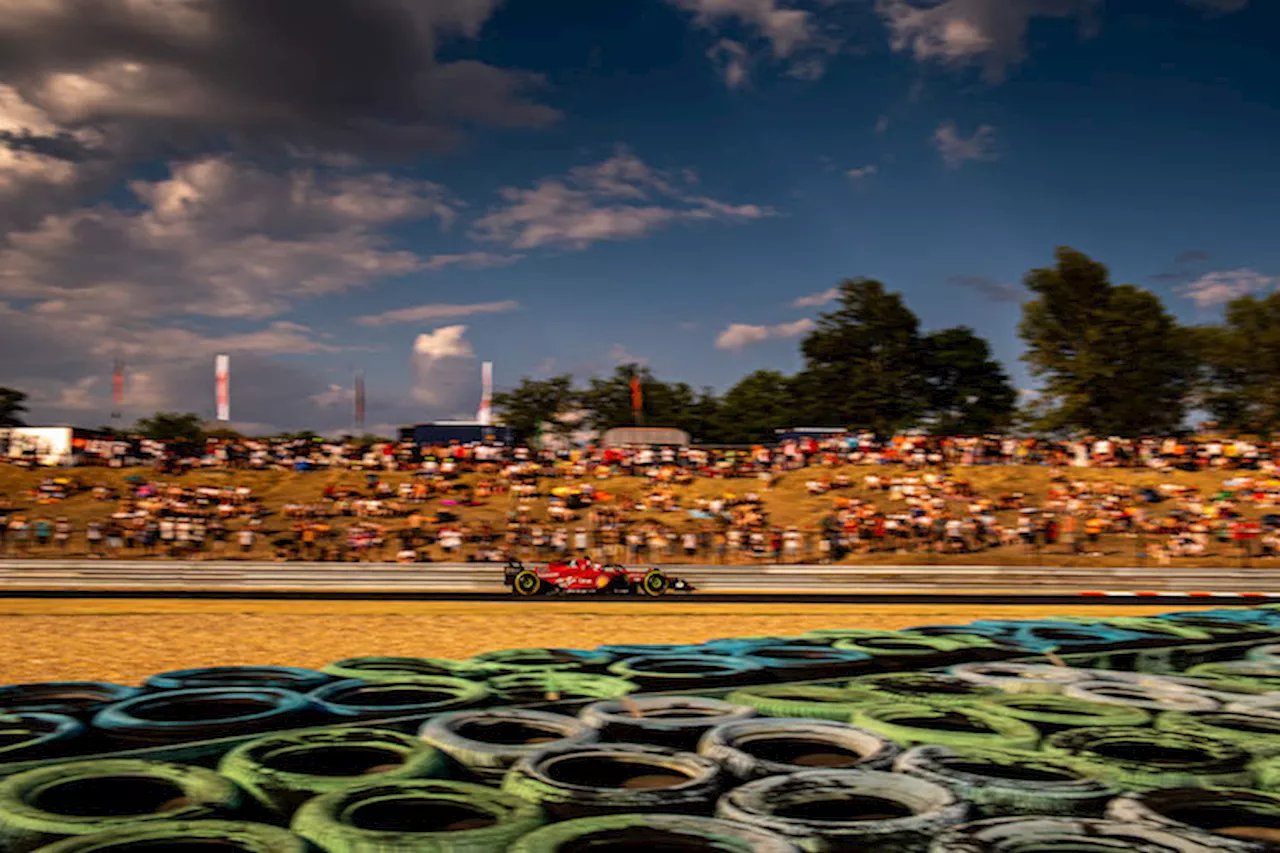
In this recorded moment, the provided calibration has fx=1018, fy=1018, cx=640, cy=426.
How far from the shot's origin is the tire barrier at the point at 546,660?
10.8 metres

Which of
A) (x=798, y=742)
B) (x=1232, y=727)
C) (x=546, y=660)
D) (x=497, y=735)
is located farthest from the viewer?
(x=546, y=660)

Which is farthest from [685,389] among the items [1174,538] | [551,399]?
[1174,538]

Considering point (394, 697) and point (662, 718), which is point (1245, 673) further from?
point (394, 697)

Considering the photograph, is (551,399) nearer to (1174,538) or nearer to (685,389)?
(685,389)

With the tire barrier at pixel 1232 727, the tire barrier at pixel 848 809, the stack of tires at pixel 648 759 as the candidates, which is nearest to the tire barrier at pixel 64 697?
the stack of tires at pixel 648 759

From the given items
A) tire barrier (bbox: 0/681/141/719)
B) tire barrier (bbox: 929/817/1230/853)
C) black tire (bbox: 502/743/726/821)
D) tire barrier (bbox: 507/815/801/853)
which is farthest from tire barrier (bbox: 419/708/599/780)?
tire barrier (bbox: 0/681/141/719)

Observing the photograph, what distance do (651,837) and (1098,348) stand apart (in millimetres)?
64163

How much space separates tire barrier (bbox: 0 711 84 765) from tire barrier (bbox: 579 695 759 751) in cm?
386

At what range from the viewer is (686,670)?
35.9 feet

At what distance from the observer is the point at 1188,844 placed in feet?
17.4

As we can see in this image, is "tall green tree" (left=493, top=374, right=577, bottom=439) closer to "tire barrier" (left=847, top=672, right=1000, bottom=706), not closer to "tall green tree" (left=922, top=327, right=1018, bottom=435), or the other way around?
"tall green tree" (left=922, top=327, right=1018, bottom=435)

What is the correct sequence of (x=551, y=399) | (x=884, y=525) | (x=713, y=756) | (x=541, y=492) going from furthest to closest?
(x=551, y=399) → (x=541, y=492) → (x=884, y=525) → (x=713, y=756)

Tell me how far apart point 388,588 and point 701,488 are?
494 inches

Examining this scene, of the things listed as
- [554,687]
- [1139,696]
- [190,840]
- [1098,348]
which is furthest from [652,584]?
[1098,348]
